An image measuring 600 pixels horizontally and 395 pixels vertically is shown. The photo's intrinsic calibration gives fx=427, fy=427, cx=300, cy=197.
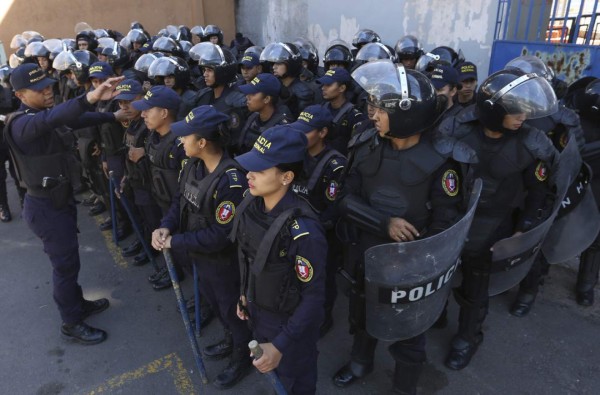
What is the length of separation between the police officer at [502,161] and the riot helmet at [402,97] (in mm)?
593

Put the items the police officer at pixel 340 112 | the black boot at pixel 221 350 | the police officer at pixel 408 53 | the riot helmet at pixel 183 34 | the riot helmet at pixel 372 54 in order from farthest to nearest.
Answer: the riot helmet at pixel 183 34, the police officer at pixel 408 53, the riot helmet at pixel 372 54, the police officer at pixel 340 112, the black boot at pixel 221 350

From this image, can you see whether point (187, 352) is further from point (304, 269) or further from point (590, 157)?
point (590, 157)

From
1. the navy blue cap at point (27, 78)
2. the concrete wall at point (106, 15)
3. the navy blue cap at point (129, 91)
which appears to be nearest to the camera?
the navy blue cap at point (27, 78)

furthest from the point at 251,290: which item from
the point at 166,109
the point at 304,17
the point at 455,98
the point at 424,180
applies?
the point at 304,17

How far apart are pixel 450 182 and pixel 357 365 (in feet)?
5.37

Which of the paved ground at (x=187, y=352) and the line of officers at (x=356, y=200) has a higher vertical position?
the line of officers at (x=356, y=200)

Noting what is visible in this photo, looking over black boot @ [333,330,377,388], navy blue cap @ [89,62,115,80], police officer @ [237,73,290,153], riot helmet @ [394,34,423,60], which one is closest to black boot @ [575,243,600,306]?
black boot @ [333,330,377,388]

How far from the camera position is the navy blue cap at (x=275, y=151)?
224 centimetres

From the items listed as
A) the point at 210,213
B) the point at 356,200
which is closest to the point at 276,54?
the point at 210,213

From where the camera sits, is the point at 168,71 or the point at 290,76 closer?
the point at 168,71

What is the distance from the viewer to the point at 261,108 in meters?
4.38

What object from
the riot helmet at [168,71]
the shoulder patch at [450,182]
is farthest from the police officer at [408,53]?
the shoulder patch at [450,182]

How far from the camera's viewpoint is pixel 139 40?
10031mm

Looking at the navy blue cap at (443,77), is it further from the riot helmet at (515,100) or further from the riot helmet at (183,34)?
the riot helmet at (183,34)
